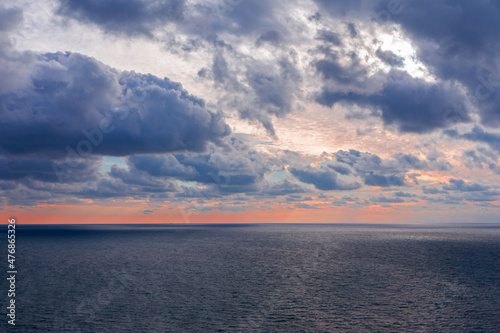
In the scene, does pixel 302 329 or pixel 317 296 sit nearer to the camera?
pixel 302 329

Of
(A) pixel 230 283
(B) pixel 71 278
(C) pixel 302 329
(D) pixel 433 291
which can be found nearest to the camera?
(C) pixel 302 329

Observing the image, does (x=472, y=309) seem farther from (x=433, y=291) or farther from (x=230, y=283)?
(x=230, y=283)

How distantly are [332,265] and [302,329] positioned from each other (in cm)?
5825

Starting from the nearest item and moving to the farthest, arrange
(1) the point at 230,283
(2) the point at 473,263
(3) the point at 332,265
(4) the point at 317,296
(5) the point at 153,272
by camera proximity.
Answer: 1. (4) the point at 317,296
2. (1) the point at 230,283
3. (5) the point at 153,272
4. (3) the point at 332,265
5. (2) the point at 473,263

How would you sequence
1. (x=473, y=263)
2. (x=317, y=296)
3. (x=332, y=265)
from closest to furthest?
(x=317, y=296), (x=332, y=265), (x=473, y=263)

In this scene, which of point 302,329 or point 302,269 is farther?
point 302,269

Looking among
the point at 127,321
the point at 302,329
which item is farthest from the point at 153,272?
the point at 302,329

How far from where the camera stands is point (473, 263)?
105 meters

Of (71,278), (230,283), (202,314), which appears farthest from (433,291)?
(71,278)

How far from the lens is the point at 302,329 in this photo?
1699 inches

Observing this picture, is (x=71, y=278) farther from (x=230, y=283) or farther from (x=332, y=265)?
(x=332, y=265)

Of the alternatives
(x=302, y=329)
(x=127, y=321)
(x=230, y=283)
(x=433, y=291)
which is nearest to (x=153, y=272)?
(x=230, y=283)

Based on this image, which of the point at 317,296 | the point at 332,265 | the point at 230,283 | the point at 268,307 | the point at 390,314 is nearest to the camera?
the point at 390,314

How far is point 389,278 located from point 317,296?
2546cm
